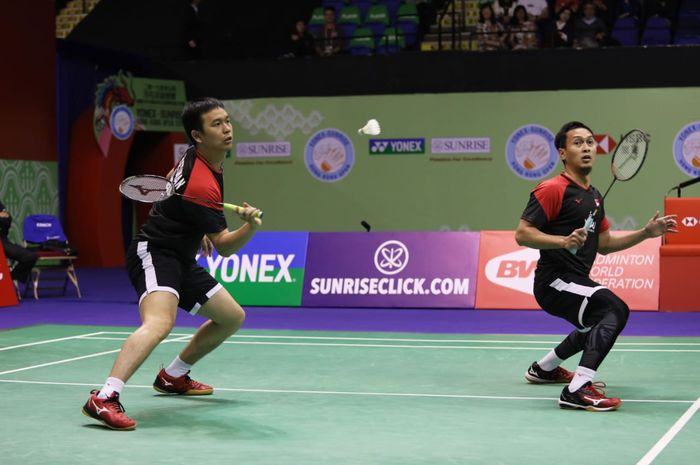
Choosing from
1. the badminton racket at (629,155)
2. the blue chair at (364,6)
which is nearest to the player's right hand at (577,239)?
the badminton racket at (629,155)

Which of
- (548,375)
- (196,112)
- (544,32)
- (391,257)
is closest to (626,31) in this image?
(544,32)

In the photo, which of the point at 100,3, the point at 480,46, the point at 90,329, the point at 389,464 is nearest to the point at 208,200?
the point at 389,464

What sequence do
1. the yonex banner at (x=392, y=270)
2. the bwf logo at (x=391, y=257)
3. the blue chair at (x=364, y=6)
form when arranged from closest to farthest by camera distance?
the yonex banner at (x=392, y=270) → the bwf logo at (x=391, y=257) → the blue chair at (x=364, y=6)

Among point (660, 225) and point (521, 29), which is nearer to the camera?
point (660, 225)

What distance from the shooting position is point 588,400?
6141 mm

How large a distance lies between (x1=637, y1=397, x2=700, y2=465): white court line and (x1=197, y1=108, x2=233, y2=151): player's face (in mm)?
2705

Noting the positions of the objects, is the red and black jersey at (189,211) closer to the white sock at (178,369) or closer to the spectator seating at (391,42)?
the white sock at (178,369)

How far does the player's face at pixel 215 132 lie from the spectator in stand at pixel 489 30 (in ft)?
41.8

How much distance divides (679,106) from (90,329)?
1082 cm

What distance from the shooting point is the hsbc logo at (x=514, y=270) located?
476 inches

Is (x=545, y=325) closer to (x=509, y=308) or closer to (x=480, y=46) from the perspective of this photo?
(x=509, y=308)

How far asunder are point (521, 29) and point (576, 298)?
12310 millimetres

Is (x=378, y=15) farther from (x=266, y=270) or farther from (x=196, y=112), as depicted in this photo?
(x=196, y=112)

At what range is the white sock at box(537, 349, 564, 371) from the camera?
706 centimetres
